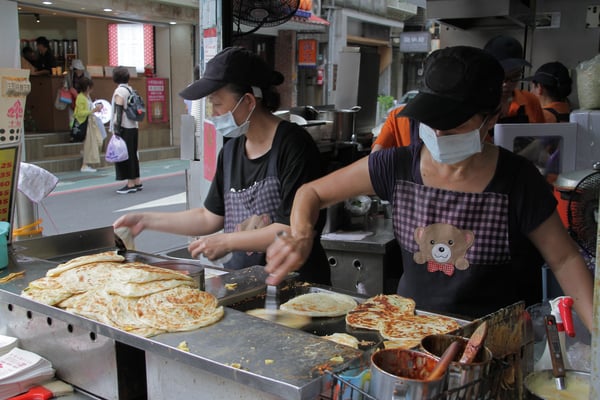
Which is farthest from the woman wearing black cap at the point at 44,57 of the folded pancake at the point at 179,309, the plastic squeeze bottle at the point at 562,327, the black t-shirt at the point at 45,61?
the plastic squeeze bottle at the point at 562,327

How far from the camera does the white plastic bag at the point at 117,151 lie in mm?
9703

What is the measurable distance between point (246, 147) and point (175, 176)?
31.2ft

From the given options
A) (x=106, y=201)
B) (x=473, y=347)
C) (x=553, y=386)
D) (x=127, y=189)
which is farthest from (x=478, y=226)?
(x=127, y=189)

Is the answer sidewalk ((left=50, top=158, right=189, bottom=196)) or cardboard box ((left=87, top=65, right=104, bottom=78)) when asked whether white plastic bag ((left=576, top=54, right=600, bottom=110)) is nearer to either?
sidewalk ((left=50, top=158, right=189, bottom=196))

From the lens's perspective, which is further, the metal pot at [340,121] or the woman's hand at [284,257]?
the metal pot at [340,121]

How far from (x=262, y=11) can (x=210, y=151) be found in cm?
112

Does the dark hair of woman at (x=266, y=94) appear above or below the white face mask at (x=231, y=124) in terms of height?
above

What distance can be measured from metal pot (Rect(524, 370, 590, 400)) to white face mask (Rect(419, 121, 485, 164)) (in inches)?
33.9

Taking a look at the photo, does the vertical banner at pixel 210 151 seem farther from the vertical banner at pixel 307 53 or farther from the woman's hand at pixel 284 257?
the vertical banner at pixel 307 53

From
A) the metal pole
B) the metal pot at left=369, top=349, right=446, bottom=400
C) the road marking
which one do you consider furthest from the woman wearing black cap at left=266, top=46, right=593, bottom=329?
the road marking

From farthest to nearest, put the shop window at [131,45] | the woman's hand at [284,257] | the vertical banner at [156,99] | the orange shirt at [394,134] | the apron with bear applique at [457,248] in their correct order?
the shop window at [131,45] → the vertical banner at [156,99] → the orange shirt at [394,134] → the apron with bear applique at [457,248] → the woman's hand at [284,257]

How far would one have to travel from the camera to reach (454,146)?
80.5 inches

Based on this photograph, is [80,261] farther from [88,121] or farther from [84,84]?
[84,84]

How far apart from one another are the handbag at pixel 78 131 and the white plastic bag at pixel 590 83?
10172mm
